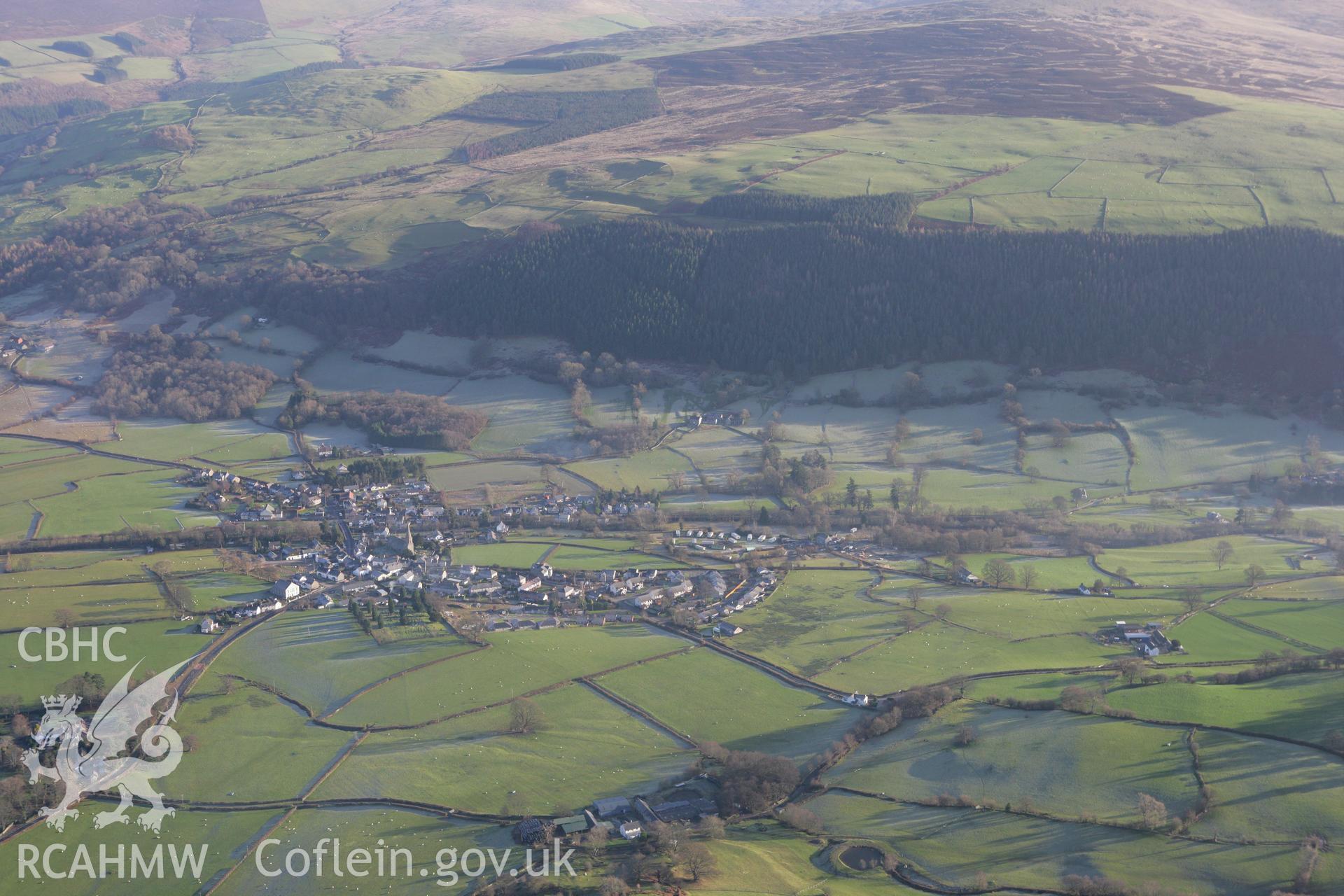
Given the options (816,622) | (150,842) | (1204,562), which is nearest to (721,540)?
(816,622)

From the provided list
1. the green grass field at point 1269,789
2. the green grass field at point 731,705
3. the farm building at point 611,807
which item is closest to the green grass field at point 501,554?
the green grass field at point 731,705

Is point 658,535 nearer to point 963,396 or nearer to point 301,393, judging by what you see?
point 963,396

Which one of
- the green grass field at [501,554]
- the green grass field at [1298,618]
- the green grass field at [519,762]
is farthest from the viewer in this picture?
the green grass field at [501,554]

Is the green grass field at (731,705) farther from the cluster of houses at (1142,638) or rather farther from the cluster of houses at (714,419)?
the cluster of houses at (714,419)

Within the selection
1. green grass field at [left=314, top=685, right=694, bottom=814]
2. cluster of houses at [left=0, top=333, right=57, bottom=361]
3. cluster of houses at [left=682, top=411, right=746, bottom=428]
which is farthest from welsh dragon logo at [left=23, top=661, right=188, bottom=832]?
cluster of houses at [left=0, top=333, right=57, bottom=361]

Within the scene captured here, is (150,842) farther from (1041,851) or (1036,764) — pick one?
(1036,764)

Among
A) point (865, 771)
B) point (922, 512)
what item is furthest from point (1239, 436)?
point (865, 771)
